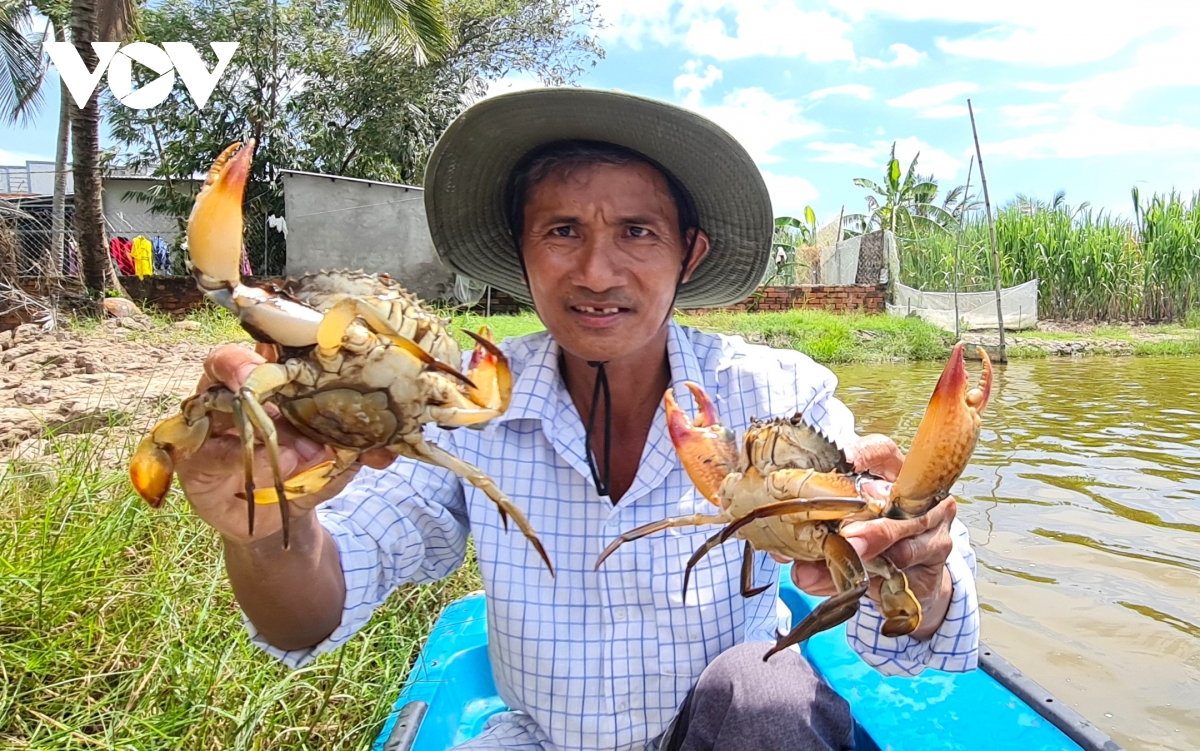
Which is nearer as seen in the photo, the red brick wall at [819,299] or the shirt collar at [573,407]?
the shirt collar at [573,407]

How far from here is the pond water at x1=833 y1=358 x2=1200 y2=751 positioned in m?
3.08

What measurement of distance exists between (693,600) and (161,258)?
693 inches

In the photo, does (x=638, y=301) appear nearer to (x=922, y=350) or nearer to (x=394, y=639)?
(x=394, y=639)

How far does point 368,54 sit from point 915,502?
622 inches

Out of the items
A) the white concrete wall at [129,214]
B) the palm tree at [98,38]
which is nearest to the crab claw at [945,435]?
the palm tree at [98,38]

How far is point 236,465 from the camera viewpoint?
4.07 ft

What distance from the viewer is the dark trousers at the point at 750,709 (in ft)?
5.39

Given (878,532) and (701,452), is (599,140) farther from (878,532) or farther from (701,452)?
(878,532)

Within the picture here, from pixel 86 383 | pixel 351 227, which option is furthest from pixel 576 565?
pixel 351 227

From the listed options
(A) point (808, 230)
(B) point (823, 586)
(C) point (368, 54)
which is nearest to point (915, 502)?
(B) point (823, 586)

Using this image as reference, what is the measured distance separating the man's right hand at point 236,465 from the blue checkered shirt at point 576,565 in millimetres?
351

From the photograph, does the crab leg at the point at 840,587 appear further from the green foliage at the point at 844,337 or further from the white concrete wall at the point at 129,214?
the white concrete wall at the point at 129,214

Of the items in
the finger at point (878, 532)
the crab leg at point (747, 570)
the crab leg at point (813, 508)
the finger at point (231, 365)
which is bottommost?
the crab leg at point (747, 570)

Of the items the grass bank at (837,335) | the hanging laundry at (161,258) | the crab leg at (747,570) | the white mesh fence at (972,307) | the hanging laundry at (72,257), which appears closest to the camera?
the crab leg at (747,570)
